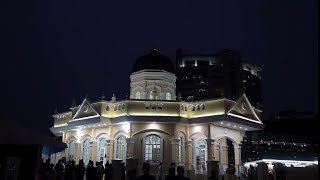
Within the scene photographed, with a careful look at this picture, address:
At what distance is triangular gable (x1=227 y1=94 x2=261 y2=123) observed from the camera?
28.3 metres

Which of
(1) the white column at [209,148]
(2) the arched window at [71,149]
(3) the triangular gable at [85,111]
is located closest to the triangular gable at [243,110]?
(1) the white column at [209,148]

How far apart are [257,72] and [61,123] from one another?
7763 centimetres

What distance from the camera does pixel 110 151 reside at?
94.5 ft

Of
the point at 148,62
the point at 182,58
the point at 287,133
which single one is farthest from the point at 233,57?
the point at 148,62

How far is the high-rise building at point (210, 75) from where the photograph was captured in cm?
8962

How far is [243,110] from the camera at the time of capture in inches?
1152

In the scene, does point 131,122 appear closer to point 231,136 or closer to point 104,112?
point 104,112

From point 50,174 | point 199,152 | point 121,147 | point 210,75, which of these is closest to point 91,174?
point 50,174

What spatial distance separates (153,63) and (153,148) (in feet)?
27.5

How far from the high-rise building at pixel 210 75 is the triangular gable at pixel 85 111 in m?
59.7

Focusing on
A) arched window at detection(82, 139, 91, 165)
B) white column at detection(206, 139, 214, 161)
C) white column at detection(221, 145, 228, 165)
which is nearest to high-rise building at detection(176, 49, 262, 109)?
white column at detection(221, 145, 228, 165)

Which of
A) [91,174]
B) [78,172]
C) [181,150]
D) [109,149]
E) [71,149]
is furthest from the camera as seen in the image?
[71,149]

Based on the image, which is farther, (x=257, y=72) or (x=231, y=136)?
(x=257, y=72)

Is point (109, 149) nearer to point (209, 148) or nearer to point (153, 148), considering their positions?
point (153, 148)
